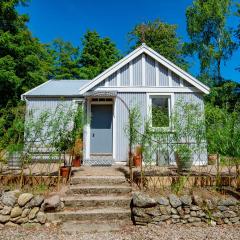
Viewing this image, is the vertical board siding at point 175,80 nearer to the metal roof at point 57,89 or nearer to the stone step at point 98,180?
the metal roof at point 57,89

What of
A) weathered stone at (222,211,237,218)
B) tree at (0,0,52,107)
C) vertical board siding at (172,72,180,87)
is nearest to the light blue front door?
vertical board siding at (172,72,180,87)

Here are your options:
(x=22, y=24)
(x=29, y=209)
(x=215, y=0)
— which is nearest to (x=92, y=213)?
(x=29, y=209)

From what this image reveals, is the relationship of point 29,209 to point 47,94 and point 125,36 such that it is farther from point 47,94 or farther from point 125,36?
point 125,36

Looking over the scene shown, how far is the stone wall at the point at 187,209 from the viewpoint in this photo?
19.5 feet

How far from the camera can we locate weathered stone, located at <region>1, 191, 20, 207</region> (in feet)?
19.2

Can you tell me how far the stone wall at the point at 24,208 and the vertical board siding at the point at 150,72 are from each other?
643 cm

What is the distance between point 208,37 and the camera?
75.9 ft

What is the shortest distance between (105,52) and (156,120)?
17.6 metres

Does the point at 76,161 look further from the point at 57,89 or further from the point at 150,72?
the point at 150,72

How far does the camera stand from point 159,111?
33.9 ft

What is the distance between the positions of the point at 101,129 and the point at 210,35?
1682 centimetres

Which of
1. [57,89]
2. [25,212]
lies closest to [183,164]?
[25,212]

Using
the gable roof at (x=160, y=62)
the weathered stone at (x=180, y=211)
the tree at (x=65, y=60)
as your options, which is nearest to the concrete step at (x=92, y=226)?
the weathered stone at (x=180, y=211)

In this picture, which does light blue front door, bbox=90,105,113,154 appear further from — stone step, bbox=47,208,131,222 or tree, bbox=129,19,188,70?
tree, bbox=129,19,188,70
